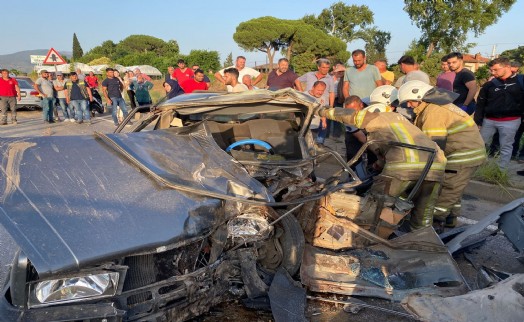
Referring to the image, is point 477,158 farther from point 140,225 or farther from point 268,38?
point 268,38

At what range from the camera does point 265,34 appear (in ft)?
141

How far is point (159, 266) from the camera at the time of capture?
77.1 inches

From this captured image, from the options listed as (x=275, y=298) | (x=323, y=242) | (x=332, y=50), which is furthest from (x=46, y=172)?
(x=332, y=50)

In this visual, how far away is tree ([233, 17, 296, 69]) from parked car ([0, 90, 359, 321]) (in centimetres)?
4092

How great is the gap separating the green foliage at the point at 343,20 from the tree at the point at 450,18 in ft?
62.3

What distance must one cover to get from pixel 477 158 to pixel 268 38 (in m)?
42.0

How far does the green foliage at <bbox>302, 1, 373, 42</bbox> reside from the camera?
49219 mm

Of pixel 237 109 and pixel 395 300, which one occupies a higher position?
pixel 237 109

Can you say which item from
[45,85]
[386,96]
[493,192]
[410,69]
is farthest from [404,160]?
[45,85]

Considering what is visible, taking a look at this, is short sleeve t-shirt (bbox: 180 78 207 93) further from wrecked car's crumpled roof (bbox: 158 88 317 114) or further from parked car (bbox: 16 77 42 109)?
parked car (bbox: 16 77 42 109)

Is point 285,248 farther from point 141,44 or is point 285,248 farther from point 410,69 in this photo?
point 141,44

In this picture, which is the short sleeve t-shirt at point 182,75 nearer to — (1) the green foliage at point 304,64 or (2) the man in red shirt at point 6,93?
→ (2) the man in red shirt at point 6,93

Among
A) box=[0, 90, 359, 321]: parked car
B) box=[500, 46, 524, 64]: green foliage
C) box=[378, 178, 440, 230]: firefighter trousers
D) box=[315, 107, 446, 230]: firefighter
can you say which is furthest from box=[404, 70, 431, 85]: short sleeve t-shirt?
box=[500, 46, 524, 64]: green foliage

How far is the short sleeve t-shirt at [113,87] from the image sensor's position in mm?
10039
